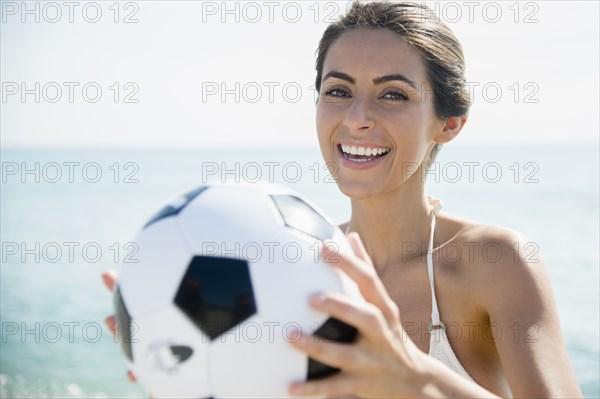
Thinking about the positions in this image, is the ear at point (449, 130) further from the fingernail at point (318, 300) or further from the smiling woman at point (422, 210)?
the fingernail at point (318, 300)

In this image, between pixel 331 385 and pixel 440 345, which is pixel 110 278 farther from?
Answer: pixel 440 345

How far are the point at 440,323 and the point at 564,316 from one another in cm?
885

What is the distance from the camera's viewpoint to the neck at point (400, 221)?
3.20 meters

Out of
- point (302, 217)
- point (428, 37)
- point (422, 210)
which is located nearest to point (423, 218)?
point (422, 210)

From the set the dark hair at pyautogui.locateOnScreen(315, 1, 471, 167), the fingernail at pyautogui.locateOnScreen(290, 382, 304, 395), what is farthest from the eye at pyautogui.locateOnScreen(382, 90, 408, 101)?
the fingernail at pyautogui.locateOnScreen(290, 382, 304, 395)

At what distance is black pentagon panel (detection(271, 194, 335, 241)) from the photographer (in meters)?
1.97

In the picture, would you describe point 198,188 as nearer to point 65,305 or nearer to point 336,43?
point 336,43

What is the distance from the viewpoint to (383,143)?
2.99 m

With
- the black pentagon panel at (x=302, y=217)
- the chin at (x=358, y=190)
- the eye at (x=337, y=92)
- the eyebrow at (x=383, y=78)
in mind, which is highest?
the eyebrow at (x=383, y=78)

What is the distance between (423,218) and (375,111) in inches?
22.5

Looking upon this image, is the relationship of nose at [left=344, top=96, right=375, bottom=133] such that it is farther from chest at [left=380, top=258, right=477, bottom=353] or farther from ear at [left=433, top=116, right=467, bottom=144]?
chest at [left=380, top=258, right=477, bottom=353]

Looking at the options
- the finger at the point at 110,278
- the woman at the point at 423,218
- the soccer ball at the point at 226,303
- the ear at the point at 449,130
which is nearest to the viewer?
the soccer ball at the point at 226,303

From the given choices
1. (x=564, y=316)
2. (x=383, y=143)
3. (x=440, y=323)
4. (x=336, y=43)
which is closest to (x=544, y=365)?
(x=440, y=323)

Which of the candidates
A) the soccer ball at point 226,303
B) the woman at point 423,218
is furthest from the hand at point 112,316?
the woman at point 423,218
